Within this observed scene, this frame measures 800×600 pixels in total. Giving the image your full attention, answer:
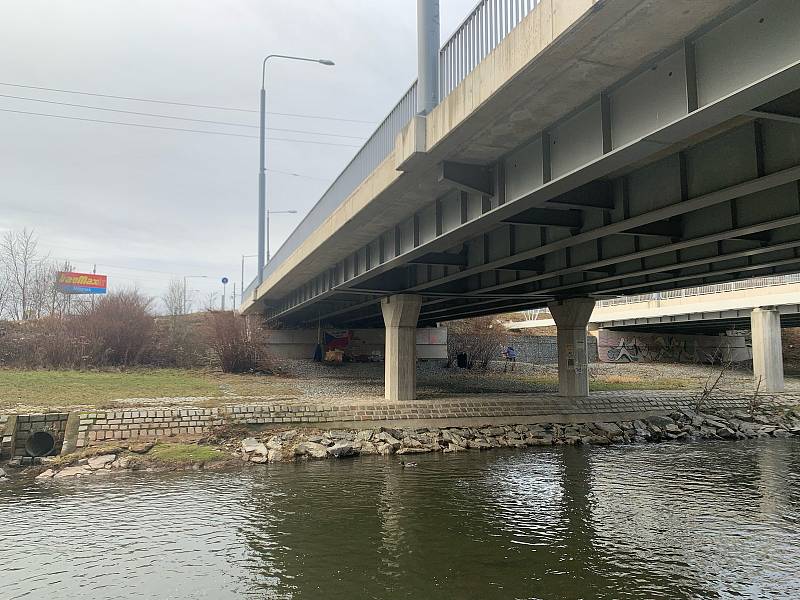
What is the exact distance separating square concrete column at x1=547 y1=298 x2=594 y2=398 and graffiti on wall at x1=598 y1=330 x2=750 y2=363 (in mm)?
31433

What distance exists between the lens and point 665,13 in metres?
6.52

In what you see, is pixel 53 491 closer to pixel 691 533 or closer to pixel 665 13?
pixel 691 533

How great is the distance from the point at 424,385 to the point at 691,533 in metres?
25.4

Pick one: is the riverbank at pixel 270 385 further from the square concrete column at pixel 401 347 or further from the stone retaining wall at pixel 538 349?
the stone retaining wall at pixel 538 349

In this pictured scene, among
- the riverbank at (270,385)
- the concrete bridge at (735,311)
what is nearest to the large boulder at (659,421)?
the riverbank at (270,385)

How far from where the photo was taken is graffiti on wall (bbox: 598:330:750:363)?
2293 inches

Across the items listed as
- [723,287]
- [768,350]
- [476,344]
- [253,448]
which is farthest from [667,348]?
[253,448]

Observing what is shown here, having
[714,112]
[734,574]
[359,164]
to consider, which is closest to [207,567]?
[734,574]

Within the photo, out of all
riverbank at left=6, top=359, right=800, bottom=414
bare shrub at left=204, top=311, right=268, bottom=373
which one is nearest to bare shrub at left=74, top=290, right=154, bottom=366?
riverbank at left=6, top=359, right=800, bottom=414

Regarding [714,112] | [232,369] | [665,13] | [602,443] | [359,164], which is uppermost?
[359,164]

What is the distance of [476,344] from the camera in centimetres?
5219

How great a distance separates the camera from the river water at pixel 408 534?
807 cm

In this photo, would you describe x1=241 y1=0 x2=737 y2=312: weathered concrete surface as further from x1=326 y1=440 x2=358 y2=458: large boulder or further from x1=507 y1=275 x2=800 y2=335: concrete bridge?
x1=507 y1=275 x2=800 y2=335: concrete bridge

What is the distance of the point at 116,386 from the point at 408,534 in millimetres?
19469
